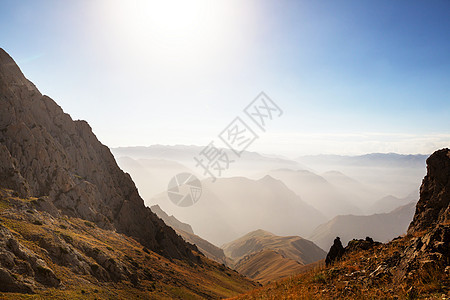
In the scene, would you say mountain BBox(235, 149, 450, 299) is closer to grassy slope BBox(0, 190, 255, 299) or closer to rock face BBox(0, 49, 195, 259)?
grassy slope BBox(0, 190, 255, 299)

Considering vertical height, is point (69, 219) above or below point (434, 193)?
below

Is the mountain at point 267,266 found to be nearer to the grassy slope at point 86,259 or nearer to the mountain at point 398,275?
the grassy slope at point 86,259

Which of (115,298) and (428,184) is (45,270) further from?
(428,184)

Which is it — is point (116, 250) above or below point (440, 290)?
below

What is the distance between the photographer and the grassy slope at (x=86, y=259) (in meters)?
35.3

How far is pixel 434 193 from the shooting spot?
40000 mm

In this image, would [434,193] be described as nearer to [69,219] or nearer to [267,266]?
[69,219]

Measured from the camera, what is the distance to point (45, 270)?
3244 cm

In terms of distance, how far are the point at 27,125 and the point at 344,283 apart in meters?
88.0

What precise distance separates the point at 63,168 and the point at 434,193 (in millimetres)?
92804

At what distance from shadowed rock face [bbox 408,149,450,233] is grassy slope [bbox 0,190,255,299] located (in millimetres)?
51708

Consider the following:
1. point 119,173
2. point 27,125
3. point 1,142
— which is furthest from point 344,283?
point 119,173

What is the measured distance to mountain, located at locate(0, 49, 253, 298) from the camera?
35125 mm

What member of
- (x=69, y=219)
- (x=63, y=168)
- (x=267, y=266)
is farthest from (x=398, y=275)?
(x=267, y=266)
